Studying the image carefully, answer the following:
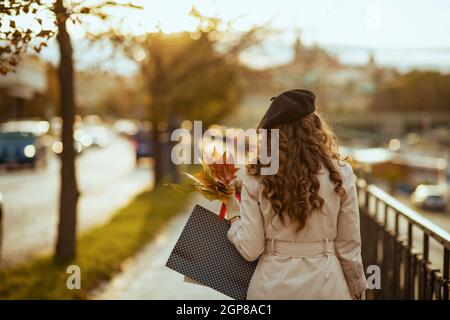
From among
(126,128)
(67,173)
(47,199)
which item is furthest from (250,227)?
(126,128)

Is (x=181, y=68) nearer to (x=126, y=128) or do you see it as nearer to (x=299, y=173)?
(x=299, y=173)

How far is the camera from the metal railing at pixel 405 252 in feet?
12.6

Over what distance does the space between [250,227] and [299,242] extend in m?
0.23

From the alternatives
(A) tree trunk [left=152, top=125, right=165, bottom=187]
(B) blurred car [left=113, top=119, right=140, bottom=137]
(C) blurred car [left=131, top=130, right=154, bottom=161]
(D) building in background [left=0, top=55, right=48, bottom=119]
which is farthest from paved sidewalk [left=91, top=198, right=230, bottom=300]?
(B) blurred car [left=113, top=119, right=140, bottom=137]

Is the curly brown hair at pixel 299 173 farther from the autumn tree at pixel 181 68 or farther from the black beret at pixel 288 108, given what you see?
the autumn tree at pixel 181 68

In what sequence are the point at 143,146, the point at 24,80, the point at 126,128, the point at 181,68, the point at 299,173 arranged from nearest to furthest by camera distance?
1. the point at 299,173
2. the point at 181,68
3. the point at 24,80
4. the point at 143,146
5. the point at 126,128

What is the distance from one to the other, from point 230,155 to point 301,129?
62 cm

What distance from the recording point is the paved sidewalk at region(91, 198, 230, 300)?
662 centimetres

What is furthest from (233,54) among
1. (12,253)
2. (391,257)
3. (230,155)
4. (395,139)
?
(395,139)

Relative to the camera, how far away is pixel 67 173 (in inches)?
310

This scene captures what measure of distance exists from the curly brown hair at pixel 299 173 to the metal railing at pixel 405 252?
1.01 m

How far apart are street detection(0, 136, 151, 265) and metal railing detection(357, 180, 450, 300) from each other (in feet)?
15.5

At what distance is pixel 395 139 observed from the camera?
399 ft
